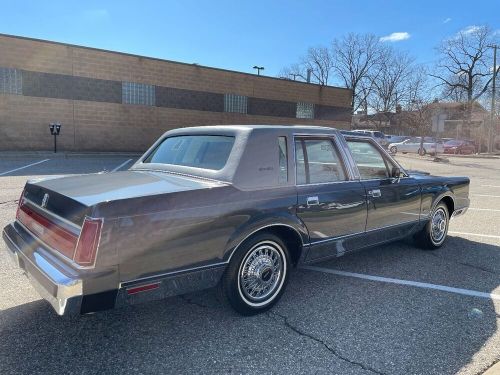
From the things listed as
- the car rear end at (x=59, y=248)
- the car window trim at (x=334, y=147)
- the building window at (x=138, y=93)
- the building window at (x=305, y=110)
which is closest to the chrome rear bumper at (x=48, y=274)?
the car rear end at (x=59, y=248)

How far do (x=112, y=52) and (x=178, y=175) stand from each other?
19.5 metres

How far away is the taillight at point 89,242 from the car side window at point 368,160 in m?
2.76

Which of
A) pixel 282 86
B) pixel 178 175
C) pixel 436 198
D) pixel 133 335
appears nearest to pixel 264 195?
pixel 178 175

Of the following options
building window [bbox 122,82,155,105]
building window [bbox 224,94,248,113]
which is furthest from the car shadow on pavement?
building window [bbox 224,94,248,113]

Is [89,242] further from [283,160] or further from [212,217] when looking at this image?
[283,160]

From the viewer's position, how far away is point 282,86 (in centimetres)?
2795

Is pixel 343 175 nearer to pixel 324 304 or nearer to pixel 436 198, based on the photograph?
pixel 324 304

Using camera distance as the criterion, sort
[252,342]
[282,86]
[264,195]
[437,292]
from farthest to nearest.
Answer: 1. [282,86]
2. [437,292]
3. [264,195]
4. [252,342]

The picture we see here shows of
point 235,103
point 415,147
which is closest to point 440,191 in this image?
point 235,103

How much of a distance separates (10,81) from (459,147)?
32928 millimetres

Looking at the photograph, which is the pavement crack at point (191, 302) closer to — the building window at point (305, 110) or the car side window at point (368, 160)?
the car side window at point (368, 160)

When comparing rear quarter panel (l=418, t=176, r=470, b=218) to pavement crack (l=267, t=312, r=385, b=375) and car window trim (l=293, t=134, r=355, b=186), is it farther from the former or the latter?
pavement crack (l=267, t=312, r=385, b=375)

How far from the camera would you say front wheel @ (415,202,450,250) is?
5355mm

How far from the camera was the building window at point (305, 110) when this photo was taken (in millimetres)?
29203
